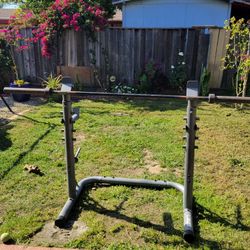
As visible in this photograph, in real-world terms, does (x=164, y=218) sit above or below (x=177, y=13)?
below

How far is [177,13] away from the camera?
425 inches

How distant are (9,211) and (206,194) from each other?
1845mm

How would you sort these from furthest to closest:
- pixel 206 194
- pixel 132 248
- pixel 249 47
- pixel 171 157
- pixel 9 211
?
1. pixel 249 47
2. pixel 171 157
3. pixel 206 194
4. pixel 9 211
5. pixel 132 248

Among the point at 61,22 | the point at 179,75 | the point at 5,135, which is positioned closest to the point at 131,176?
the point at 5,135

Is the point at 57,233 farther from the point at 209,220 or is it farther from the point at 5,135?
the point at 5,135

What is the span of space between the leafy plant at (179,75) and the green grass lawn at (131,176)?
6.30 ft

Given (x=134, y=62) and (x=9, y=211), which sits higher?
(x=134, y=62)

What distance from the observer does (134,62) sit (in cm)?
778

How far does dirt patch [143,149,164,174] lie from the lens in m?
3.45

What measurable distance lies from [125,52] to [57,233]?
6.08 metres

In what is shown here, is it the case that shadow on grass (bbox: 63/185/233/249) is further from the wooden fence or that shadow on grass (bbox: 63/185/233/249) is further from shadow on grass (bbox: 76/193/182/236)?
the wooden fence

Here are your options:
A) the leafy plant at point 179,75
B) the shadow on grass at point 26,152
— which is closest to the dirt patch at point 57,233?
the shadow on grass at point 26,152

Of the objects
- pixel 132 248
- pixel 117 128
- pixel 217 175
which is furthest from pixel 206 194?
pixel 117 128

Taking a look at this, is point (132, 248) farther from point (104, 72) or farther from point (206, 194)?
point (104, 72)
